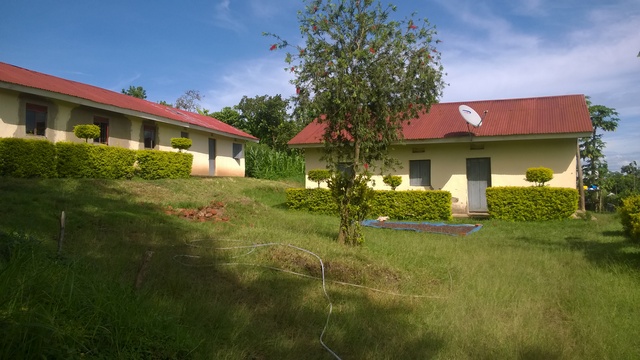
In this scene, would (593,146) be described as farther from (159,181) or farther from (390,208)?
(159,181)

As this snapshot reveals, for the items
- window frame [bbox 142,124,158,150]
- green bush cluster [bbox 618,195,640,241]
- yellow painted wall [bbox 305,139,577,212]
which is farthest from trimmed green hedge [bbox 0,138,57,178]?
green bush cluster [bbox 618,195,640,241]

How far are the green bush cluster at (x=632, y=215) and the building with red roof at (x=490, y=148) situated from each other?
8.78m

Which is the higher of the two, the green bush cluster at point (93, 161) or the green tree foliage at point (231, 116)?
the green tree foliage at point (231, 116)

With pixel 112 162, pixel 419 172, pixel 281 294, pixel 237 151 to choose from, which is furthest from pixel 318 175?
pixel 281 294

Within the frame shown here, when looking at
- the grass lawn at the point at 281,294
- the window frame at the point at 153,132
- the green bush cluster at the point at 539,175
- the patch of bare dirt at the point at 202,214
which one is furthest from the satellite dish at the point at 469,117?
the window frame at the point at 153,132

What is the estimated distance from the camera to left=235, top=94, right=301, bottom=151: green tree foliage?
38.2m

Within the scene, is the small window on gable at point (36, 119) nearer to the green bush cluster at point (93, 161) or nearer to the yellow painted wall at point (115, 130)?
the yellow painted wall at point (115, 130)

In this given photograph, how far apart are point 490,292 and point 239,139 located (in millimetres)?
24406

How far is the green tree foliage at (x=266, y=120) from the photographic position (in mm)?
38219

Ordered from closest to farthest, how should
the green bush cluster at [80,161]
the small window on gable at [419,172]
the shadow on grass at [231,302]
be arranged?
1. the shadow on grass at [231,302]
2. the green bush cluster at [80,161]
3. the small window on gable at [419,172]

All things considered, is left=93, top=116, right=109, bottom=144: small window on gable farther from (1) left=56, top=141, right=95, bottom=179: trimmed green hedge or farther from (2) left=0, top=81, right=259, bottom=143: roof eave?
(1) left=56, top=141, right=95, bottom=179: trimmed green hedge

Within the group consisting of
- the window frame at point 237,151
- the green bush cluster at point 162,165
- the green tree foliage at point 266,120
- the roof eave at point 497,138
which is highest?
the green tree foliage at point 266,120

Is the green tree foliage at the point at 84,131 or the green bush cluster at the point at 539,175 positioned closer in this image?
the green bush cluster at the point at 539,175

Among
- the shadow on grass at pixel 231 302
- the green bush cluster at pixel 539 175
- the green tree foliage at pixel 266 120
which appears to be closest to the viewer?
the shadow on grass at pixel 231 302
